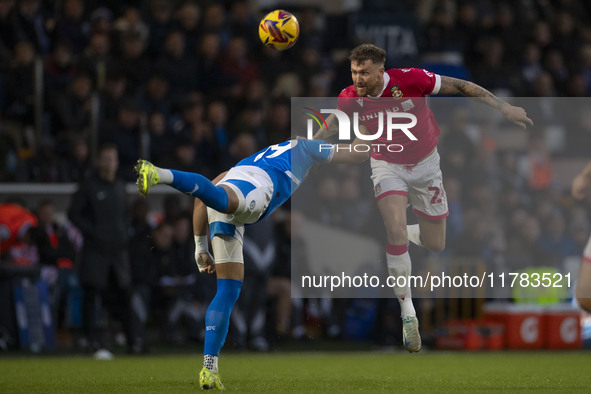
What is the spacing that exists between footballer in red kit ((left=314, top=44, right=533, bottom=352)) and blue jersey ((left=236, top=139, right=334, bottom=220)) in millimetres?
559

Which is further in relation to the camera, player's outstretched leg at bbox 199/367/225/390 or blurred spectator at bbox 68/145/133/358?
blurred spectator at bbox 68/145/133/358

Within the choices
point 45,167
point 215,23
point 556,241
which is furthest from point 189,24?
point 556,241

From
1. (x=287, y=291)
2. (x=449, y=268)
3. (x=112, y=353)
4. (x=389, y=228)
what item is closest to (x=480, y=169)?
(x=449, y=268)

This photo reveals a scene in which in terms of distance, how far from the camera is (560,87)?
17.0 meters

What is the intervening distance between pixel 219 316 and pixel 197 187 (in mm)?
1101

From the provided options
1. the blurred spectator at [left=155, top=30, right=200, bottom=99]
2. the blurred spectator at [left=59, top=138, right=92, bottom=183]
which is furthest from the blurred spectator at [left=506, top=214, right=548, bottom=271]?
the blurred spectator at [left=59, top=138, right=92, bottom=183]

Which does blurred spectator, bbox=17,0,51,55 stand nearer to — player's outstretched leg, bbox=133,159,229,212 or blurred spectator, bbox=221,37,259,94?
blurred spectator, bbox=221,37,259,94

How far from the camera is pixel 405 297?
27.6 ft


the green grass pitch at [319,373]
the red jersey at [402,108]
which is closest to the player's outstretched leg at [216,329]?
the green grass pitch at [319,373]

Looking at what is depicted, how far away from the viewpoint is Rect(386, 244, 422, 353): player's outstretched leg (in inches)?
320

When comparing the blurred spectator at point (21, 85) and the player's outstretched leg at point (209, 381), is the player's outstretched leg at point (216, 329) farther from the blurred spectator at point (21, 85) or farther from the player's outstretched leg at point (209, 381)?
the blurred spectator at point (21, 85)

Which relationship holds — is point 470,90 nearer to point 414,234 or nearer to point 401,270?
point 414,234

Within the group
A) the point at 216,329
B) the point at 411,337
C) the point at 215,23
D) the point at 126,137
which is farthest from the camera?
the point at 215,23

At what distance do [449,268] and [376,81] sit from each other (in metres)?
4.24
